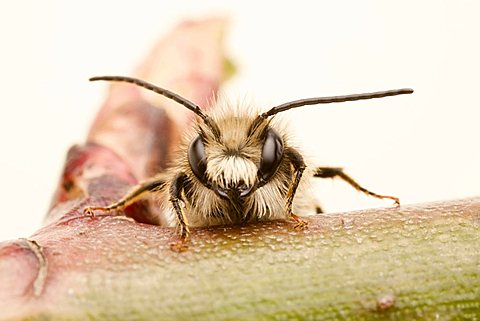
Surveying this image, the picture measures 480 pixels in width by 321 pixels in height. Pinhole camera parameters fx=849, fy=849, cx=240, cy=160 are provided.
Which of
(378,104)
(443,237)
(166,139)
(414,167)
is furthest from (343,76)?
(443,237)

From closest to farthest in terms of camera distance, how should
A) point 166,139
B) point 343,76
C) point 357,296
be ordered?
point 357,296 < point 166,139 < point 343,76

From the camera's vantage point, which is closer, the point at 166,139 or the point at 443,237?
the point at 443,237

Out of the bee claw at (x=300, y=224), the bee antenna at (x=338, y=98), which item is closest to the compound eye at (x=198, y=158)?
the bee antenna at (x=338, y=98)

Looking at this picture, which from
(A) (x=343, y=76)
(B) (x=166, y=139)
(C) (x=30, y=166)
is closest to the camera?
(B) (x=166, y=139)

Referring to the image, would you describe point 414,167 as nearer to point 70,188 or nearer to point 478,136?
point 478,136

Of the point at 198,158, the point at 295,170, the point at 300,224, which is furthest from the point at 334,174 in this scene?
the point at 300,224

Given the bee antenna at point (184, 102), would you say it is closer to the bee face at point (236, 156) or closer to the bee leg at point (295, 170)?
the bee face at point (236, 156)

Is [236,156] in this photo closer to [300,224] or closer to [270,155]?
[270,155]
